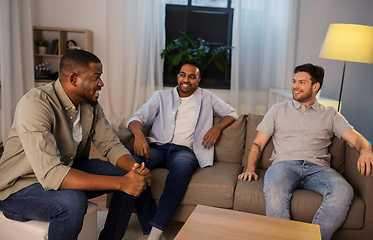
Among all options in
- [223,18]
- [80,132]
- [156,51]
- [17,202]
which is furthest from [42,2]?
[17,202]

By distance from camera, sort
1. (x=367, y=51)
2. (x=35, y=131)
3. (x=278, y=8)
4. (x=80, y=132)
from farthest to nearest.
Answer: (x=278, y=8), (x=367, y=51), (x=80, y=132), (x=35, y=131)

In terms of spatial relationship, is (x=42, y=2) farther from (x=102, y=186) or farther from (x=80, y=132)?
(x=102, y=186)

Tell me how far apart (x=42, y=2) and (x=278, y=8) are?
11.3ft

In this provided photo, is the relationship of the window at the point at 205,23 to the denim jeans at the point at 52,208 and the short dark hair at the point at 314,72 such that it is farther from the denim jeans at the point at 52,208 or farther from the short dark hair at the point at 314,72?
the denim jeans at the point at 52,208

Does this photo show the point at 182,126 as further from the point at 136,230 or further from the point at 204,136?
the point at 136,230

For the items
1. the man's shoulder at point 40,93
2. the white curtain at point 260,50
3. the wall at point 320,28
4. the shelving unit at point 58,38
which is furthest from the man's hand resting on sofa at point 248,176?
the shelving unit at point 58,38

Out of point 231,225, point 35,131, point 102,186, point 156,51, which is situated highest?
point 156,51

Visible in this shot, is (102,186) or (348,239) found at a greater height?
(102,186)

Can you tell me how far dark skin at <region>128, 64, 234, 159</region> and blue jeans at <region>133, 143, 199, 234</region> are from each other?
9 centimetres

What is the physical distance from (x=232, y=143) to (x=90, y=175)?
1159 millimetres

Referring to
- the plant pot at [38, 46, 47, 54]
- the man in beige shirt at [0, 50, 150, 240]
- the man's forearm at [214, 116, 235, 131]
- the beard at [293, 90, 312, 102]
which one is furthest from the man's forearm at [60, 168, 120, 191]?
the plant pot at [38, 46, 47, 54]

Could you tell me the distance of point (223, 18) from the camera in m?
4.82

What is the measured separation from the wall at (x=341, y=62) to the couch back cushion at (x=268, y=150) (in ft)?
6.63

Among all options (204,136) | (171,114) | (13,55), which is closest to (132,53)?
(13,55)
